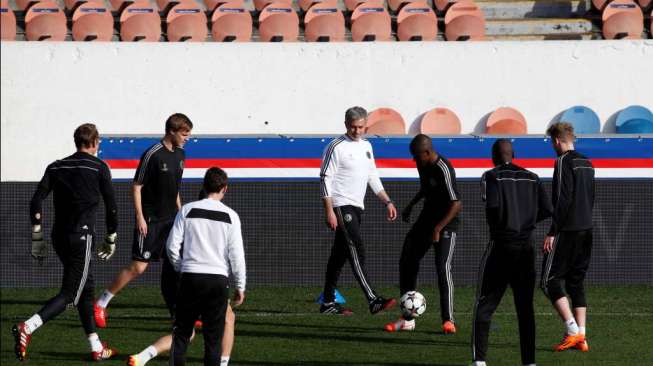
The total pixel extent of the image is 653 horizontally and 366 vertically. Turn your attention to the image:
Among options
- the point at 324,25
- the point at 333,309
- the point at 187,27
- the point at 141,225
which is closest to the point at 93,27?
the point at 187,27

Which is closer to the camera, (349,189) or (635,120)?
(349,189)

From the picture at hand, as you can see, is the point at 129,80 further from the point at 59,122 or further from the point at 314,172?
the point at 314,172

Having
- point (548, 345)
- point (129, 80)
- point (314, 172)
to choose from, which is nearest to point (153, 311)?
point (314, 172)

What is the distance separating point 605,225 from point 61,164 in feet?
22.7

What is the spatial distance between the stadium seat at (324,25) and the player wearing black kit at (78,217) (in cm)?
1039

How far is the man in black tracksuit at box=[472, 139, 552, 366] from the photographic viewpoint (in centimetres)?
814

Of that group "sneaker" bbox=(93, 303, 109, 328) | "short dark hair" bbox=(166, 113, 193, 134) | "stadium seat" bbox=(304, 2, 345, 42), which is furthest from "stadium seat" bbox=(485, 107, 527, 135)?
"short dark hair" bbox=(166, 113, 193, 134)

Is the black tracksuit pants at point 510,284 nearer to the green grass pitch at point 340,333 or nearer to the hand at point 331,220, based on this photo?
the green grass pitch at point 340,333

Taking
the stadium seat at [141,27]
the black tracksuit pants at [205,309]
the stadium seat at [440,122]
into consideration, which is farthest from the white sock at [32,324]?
the stadium seat at [141,27]

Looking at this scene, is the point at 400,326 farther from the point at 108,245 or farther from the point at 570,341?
the point at 108,245

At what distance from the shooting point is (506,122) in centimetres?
1775

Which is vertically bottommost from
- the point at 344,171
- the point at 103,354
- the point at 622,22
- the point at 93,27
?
the point at 103,354

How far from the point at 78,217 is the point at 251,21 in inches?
414

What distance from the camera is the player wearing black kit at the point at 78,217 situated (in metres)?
9.02
